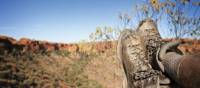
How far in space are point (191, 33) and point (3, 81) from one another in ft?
26.2

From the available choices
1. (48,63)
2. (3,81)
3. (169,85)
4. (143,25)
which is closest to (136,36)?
(143,25)

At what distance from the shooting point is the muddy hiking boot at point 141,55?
2314mm

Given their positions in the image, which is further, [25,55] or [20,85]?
[25,55]

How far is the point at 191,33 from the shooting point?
11.0 meters

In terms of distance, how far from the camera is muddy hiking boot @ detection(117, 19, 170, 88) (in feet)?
7.59

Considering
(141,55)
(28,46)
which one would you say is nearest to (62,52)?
(28,46)

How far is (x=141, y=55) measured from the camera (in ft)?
8.59

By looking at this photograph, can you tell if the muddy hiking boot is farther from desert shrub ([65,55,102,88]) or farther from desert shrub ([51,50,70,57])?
desert shrub ([51,50,70,57])

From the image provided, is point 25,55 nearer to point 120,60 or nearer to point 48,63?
point 48,63

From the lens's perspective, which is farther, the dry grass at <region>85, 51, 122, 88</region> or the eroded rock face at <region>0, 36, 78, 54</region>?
the eroded rock face at <region>0, 36, 78, 54</region>

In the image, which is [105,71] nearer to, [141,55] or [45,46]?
[45,46]

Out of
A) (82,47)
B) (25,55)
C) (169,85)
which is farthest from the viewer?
(82,47)

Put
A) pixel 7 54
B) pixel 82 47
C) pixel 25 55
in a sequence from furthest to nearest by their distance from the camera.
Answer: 1. pixel 82 47
2. pixel 25 55
3. pixel 7 54

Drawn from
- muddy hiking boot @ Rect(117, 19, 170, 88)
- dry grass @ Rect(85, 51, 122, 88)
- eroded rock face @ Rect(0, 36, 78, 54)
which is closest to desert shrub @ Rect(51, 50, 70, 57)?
eroded rock face @ Rect(0, 36, 78, 54)
